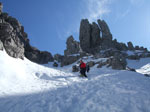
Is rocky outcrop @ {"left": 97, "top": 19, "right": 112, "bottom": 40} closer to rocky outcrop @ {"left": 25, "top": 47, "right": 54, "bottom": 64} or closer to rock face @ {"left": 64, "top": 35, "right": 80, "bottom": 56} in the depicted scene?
rock face @ {"left": 64, "top": 35, "right": 80, "bottom": 56}

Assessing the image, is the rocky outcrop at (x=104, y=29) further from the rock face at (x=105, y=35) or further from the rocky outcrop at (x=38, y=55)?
the rocky outcrop at (x=38, y=55)

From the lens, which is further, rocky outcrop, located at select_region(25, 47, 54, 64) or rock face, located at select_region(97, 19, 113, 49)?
rock face, located at select_region(97, 19, 113, 49)

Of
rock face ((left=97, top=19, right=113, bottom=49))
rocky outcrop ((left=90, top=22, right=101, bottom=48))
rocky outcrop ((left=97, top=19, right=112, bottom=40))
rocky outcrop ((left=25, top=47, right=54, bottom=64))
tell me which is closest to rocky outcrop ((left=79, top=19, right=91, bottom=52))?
rocky outcrop ((left=90, top=22, right=101, bottom=48))

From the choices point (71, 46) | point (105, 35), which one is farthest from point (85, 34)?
point (71, 46)

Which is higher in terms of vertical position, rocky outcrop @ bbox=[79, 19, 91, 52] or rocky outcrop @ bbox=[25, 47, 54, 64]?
rocky outcrop @ bbox=[79, 19, 91, 52]

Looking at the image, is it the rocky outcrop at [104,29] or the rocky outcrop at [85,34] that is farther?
the rocky outcrop at [85,34]

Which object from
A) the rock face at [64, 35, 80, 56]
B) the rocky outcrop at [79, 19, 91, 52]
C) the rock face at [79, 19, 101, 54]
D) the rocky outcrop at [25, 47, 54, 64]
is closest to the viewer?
the rocky outcrop at [25, 47, 54, 64]

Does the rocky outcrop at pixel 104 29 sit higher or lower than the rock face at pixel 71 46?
higher

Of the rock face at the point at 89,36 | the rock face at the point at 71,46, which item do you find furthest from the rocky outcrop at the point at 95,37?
the rock face at the point at 71,46

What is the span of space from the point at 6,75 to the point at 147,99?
989 cm

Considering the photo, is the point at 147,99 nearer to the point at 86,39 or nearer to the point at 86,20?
the point at 86,39

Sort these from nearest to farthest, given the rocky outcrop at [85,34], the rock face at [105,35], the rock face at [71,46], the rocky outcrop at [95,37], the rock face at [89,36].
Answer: the rock face at [71,46] → the rock face at [105,35] → the rocky outcrop at [85,34] → the rock face at [89,36] → the rocky outcrop at [95,37]

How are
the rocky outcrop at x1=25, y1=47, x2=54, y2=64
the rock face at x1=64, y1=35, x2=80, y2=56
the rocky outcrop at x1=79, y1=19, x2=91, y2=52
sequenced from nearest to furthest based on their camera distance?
the rocky outcrop at x1=25, y1=47, x2=54, y2=64 < the rock face at x1=64, y1=35, x2=80, y2=56 < the rocky outcrop at x1=79, y1=19, x2=91, y2=52

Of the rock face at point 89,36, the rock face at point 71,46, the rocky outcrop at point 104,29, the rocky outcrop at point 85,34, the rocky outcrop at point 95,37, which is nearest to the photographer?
the rock face at point 71,46
